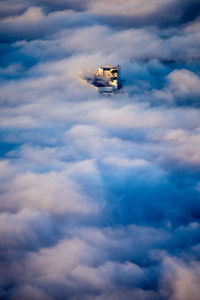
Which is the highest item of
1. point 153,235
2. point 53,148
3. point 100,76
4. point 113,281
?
point 100,76

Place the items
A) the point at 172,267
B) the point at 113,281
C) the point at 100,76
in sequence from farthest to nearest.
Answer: the point at 100,76, the point at 172,267, the point at 113,281

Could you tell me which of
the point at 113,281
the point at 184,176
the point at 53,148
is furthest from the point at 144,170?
the point at 113,281

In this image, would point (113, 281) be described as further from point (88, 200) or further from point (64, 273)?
point (88, 200)

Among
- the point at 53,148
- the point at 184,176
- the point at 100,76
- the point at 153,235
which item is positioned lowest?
the point at 153,235

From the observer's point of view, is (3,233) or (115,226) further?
(115,226)

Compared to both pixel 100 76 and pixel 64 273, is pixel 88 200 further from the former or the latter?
pixel 100 76

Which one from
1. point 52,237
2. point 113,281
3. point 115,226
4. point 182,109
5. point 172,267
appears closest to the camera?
point 113,281

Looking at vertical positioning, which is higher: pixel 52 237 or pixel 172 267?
pixel 52 237

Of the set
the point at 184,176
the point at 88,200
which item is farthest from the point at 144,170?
the point at 88,200

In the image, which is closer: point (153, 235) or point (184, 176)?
point (153, 235)
